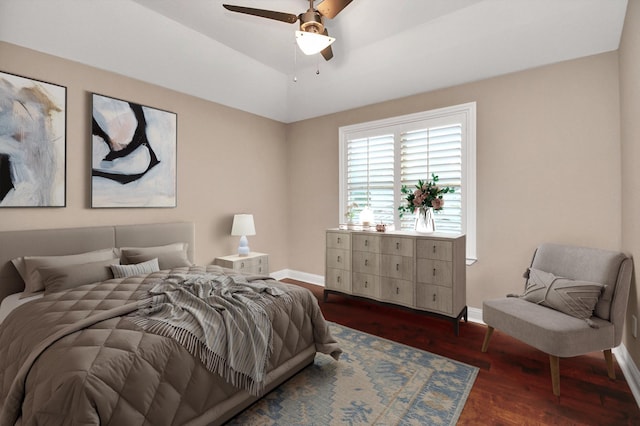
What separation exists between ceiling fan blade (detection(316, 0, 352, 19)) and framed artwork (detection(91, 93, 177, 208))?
231 cm

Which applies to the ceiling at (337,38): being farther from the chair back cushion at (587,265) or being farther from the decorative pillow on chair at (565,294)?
the decorative pillow on chair at (565,294)

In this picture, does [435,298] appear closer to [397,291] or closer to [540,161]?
[397,291]

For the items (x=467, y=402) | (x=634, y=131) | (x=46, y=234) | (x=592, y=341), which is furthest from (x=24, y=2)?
(x=592, y=341)

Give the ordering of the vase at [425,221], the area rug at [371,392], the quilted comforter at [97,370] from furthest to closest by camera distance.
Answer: the vase at [425,221] < the area rug at [371,392] < the quilted comforter at [97,370]

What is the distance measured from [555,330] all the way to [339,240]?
2.41 meters

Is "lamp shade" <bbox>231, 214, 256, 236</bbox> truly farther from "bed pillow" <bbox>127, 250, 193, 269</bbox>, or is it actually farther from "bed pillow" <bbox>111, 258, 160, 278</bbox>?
"bed pillow" <bbox>111, 258, 160, 278</bbox>

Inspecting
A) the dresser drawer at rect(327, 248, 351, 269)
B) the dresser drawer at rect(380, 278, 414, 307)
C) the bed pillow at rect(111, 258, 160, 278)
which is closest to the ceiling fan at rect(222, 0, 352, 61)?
the bed pillow at rect(111, 258, 160, 278)

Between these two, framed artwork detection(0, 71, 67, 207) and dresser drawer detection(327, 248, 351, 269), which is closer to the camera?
framed artwork detection(0, 71, 67, 207)

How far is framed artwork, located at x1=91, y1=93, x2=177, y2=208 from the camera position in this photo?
314cm

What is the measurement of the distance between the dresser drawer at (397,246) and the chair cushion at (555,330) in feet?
3.67

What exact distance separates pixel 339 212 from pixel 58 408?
12.4 feet

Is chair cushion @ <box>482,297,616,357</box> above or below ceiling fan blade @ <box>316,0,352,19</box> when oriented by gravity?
below

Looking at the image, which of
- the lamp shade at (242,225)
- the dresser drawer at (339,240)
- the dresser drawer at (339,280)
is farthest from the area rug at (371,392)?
the lamp shade at (242,225)

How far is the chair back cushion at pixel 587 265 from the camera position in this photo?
2.33 m
